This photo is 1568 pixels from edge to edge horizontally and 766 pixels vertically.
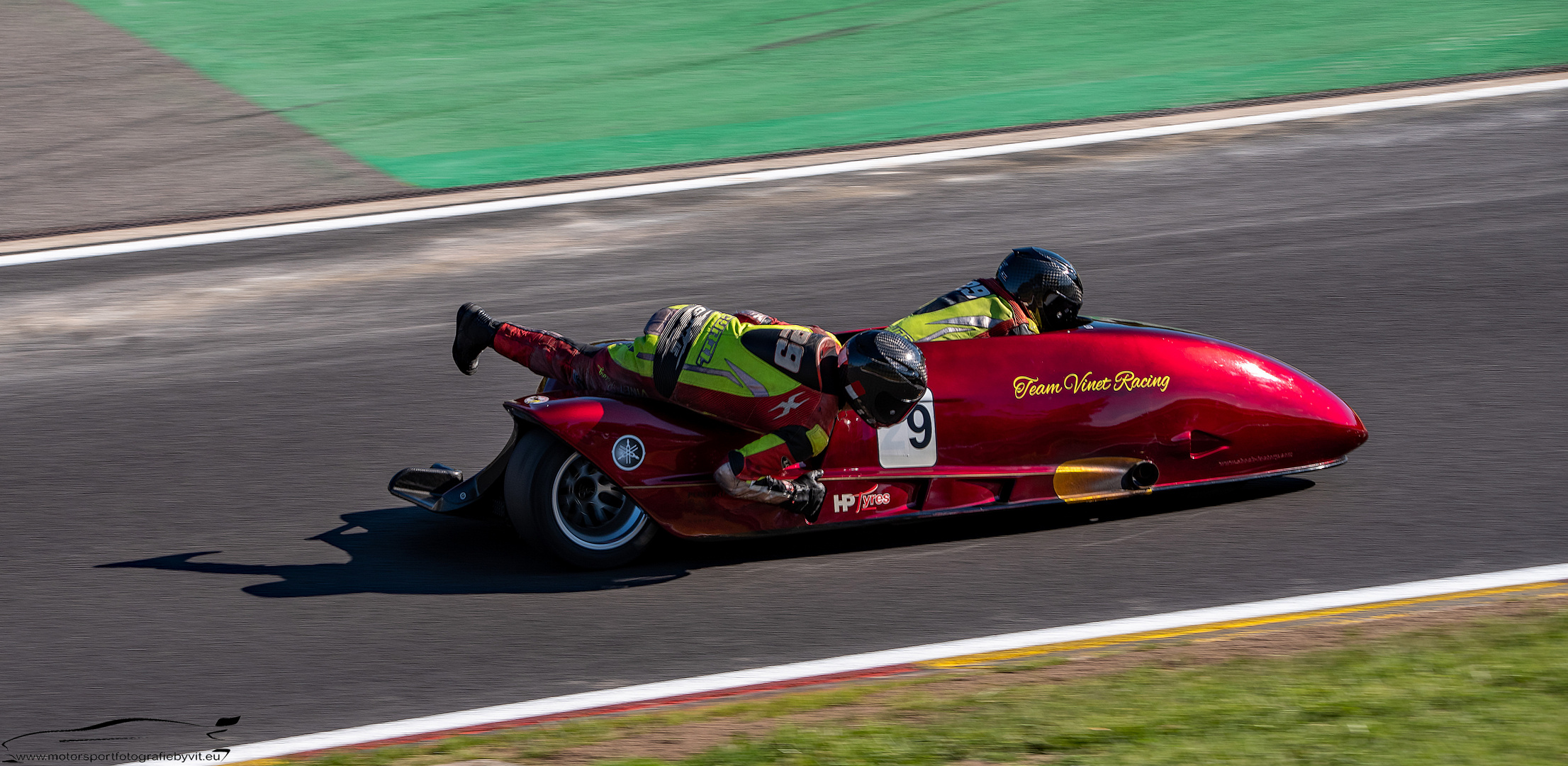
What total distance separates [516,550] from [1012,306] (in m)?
2.36

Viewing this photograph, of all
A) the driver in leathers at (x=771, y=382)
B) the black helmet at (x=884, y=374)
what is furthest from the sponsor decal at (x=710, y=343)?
the black helmet at (x=884, y=374)

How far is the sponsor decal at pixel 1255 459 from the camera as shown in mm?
7594

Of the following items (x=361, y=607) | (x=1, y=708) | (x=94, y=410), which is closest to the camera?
(x=1, y=708)

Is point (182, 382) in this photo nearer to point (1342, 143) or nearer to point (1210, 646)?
point (1210, 646)

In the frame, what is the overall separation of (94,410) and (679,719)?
5.19 metres

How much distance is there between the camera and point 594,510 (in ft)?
23.6

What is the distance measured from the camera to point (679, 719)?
18.4 feet

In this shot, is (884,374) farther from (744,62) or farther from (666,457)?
(744,62)

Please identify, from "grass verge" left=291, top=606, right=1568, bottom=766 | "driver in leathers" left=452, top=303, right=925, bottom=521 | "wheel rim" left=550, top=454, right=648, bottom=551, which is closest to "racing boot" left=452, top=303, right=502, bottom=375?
"driver in leathers" left=452, top=303, right=925, bottom=521

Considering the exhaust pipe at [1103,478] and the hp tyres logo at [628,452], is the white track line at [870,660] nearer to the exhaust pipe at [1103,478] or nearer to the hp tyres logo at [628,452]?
the exhaust pipe at [1103,478]

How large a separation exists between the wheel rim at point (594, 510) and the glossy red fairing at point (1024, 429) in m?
0.15

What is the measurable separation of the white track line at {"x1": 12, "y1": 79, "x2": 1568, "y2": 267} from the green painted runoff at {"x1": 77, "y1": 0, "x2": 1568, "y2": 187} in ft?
2.32

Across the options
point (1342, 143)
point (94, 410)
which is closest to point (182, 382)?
point (94, 410)

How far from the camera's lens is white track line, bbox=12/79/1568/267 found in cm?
1270
